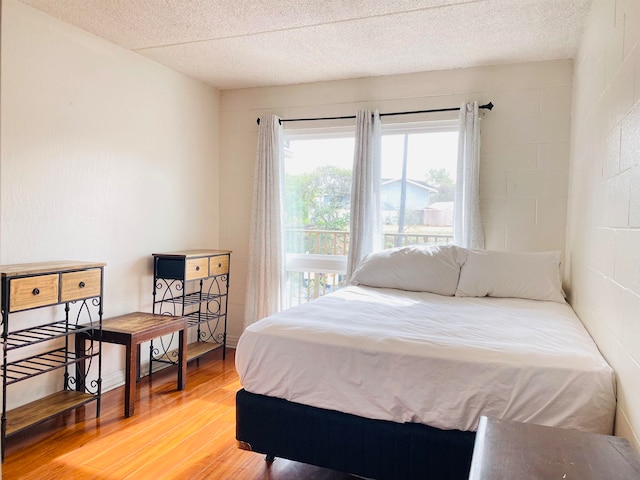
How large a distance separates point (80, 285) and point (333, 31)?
2144 mm

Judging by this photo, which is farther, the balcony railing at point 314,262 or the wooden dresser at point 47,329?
the balcony railing at point 314,262

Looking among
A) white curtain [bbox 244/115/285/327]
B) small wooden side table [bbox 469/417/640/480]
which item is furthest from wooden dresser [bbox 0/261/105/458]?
small wooden side table [bbox 469/417/640/480]

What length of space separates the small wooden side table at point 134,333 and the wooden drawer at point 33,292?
1.62 ft

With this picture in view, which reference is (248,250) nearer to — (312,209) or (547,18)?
(312,209)

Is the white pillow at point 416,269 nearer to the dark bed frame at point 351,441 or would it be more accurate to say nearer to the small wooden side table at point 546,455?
the dark bed frame at point 351,441

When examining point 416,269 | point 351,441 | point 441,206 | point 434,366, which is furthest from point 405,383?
point 441,206

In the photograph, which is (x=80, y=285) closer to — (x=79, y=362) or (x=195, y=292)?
(x=79, y=362)

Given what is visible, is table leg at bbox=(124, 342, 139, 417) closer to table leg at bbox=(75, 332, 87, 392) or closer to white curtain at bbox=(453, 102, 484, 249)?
table leg at bbox=(75, 332, 87, 392)

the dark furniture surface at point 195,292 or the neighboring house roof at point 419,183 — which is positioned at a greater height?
the neighboring house roof at point 419,183

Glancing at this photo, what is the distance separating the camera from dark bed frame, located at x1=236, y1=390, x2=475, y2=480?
165 centimetres

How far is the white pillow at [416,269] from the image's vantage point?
2977mm

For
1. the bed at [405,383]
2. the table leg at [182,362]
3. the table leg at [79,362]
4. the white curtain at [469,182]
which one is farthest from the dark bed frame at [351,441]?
the white curtain at [469,182]

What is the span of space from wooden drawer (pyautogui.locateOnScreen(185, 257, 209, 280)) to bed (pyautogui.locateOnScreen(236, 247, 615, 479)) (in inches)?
52.3

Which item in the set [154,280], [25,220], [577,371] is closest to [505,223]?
[577,371]
